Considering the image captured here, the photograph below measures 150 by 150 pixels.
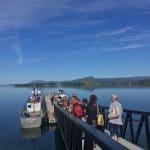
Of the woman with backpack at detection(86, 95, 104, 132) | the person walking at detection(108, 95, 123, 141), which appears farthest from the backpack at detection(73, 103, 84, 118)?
the person walking at detection(108, 95, 123, 141)

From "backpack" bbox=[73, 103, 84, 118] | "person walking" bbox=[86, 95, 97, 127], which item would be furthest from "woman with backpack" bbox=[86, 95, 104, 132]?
"backpack" bbox=[73, 103, 84, 118]

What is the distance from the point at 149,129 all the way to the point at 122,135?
2.55 metres

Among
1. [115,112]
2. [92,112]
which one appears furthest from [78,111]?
[115,112]

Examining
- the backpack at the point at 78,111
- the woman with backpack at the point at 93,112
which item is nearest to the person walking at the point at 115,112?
the woman with backpack at the point at 93,112

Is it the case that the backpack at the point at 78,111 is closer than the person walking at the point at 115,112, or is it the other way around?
the person walking at the point at 115,112

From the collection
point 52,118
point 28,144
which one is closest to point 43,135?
point 52,118

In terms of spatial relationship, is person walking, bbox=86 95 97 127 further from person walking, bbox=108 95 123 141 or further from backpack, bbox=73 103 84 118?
backpack, bbox=73 103 84 118

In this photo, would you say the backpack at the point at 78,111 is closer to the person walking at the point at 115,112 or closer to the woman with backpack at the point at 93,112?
the woman with backpack at the point at 93,112

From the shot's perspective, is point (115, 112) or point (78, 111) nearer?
point (115, 112)

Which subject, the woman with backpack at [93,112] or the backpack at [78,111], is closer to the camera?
the woman with backpack at [93,112]

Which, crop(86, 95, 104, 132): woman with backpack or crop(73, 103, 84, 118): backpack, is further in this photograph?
crop(73, 103, 84, 118): backpack

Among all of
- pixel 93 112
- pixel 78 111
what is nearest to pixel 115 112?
pixel 93 112

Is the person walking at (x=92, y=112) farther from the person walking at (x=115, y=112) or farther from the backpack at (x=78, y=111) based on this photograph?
the backpack at (x=78, y=111)

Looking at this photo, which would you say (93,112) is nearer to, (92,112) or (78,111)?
(92,112)
